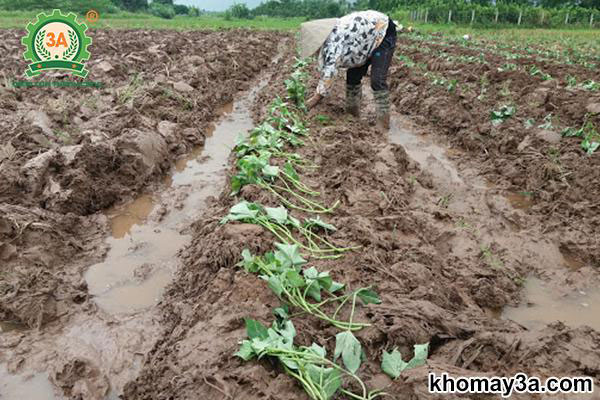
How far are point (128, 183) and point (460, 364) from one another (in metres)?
3.92

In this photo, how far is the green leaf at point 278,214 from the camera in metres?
3.25

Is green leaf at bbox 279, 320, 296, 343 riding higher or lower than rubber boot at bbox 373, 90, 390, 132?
lower

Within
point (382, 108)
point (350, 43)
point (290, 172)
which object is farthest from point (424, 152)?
point (290, 172)

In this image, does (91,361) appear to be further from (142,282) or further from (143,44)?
(143,44)

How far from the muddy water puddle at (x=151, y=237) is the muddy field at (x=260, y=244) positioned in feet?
0.07

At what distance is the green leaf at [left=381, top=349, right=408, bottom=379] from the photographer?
214 centimetres

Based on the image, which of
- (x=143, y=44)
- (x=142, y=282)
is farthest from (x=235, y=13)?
(x=142, y=282)

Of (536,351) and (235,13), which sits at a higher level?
(235,13)

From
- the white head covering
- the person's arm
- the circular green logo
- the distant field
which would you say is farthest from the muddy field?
the distant field

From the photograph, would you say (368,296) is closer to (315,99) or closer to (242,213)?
(242,213)

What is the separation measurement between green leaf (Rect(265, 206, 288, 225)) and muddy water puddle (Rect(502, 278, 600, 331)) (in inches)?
67.9

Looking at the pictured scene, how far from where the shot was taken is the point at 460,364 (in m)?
2.22

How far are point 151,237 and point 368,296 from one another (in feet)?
7.62

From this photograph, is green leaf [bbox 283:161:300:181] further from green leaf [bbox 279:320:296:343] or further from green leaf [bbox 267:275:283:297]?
green leaf [bbox 279:320:296:343]
